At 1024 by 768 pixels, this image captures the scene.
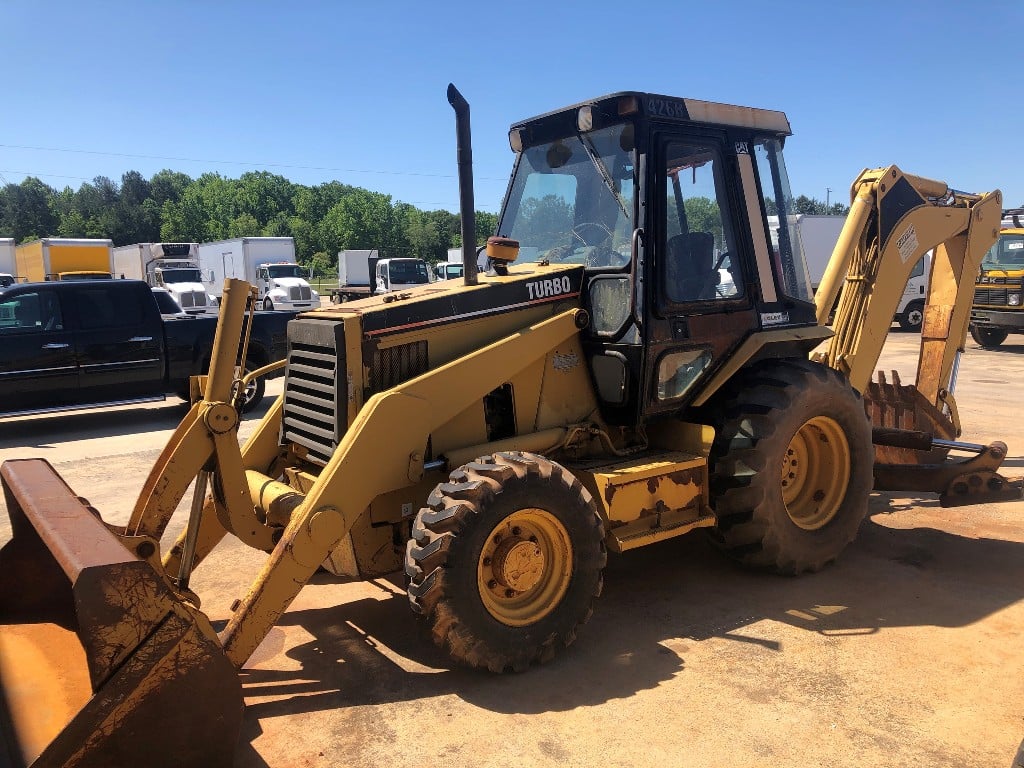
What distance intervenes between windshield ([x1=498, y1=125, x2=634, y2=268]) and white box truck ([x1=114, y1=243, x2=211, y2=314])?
2108 cm

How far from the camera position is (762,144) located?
5367mm

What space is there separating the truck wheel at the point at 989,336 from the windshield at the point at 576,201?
16.5 m

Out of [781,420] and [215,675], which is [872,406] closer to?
[781,420]

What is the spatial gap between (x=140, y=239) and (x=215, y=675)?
284 feet

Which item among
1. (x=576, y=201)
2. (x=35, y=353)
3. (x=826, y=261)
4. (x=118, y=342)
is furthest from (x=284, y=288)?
(x=576, y=201)

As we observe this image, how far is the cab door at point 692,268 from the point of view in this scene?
470 cm

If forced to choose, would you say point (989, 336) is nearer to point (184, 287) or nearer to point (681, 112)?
point (681, 112)

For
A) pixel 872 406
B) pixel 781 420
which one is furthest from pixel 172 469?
pixel 872 406

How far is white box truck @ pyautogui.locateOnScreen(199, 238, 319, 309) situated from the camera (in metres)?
29.3

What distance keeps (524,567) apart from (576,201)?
2418 millimetres

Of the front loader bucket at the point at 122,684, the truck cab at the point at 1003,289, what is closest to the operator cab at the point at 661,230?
the front loader bucket at the point at 122,684

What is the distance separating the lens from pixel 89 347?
10539 mm

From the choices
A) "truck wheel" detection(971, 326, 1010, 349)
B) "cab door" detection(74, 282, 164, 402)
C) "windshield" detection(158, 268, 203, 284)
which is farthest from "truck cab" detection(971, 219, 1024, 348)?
"windshield" detection(158, 268, 203, 284)

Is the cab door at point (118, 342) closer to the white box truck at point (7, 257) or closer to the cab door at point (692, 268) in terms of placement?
the cab door at point (692, 268)
